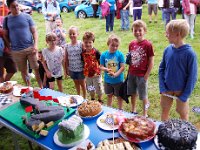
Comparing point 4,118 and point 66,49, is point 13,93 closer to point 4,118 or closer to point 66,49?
point 4,118

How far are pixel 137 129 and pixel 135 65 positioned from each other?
4.34 feet

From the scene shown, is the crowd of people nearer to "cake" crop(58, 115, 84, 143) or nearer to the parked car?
"cake" crop(58, 115, 84, 143)

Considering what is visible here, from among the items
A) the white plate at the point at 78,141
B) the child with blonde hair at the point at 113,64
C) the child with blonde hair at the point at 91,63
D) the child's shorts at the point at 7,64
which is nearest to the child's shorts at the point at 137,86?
the child with blonde hair at the point at 113,64

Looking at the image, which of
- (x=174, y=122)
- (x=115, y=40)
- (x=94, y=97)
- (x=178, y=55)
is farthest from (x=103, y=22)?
(x=174, y=122)

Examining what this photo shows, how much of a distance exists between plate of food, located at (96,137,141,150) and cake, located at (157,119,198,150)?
246 millimetres

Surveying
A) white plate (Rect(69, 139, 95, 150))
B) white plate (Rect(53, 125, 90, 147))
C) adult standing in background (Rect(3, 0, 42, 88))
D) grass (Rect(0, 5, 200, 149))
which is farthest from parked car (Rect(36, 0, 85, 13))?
white plate (Rect(69, 139, 95, 150))

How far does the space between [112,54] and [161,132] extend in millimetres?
1722

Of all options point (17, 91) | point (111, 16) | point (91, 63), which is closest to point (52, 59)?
point (91, 63)

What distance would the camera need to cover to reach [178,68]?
2756mm

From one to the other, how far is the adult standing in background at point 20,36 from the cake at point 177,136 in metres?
3.12

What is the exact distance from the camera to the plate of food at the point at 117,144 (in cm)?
211

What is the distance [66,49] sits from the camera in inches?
158

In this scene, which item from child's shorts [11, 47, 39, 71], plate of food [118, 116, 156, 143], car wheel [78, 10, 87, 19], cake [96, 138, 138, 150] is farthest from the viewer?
car wheel [78, 10, 87, 19]

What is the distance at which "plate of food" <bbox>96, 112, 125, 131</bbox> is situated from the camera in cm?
249
